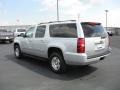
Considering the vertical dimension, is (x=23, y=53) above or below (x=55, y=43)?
below

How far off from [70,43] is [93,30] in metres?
1.02

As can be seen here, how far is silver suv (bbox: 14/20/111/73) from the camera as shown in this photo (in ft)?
20.1

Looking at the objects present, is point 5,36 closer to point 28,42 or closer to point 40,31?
point 28,42

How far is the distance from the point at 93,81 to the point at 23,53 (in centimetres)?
485

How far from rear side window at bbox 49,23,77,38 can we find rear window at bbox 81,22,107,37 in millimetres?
349

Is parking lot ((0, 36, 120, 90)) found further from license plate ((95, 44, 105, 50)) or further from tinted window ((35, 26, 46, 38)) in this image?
tinted window ((35, 26, 46, 38))

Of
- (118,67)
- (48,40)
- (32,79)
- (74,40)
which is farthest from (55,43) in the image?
(118,67)

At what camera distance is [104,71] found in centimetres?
720

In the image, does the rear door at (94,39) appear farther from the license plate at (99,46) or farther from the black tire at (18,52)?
the black tire at (18,52)

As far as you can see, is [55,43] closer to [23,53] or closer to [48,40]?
[48,40]

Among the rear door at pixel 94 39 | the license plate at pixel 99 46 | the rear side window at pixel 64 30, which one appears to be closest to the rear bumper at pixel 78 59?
the rear door at pixel 94 39

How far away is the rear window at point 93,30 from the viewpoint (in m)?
6.35

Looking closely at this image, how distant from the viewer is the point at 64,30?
22.2ft

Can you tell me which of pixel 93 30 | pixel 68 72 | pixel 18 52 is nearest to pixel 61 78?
pixel 68 72
